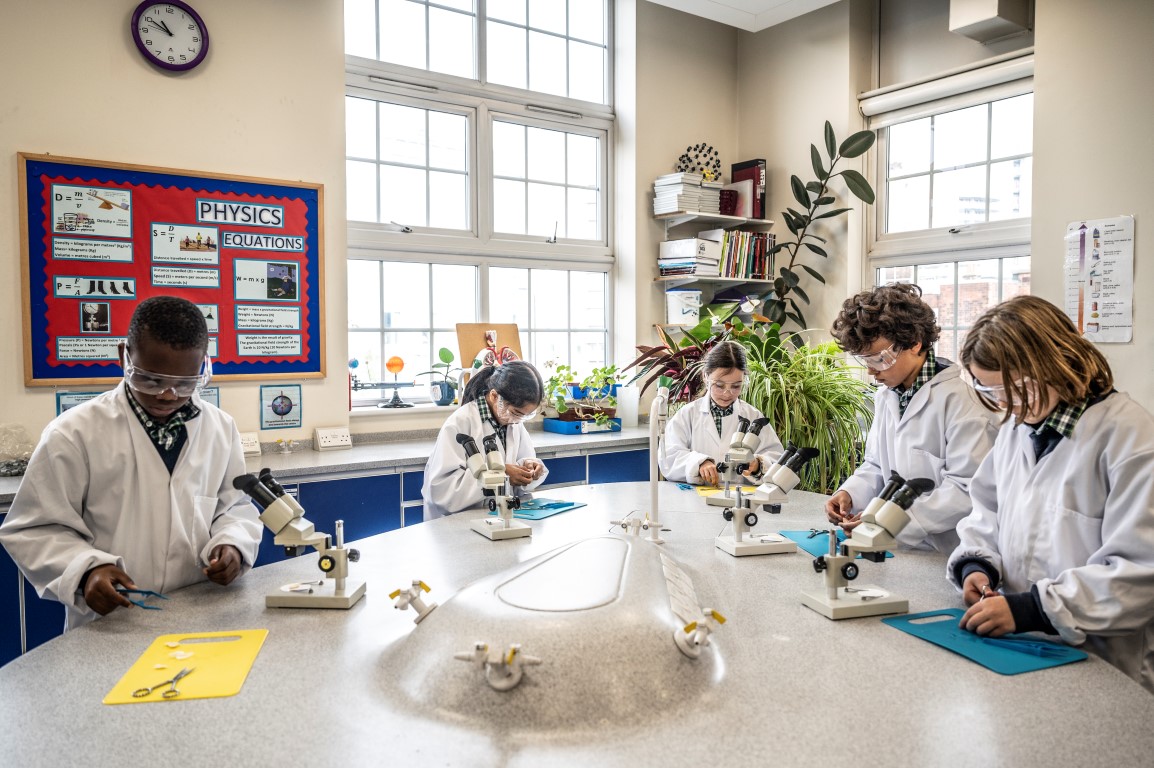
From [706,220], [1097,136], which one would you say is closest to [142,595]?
[1097,136]

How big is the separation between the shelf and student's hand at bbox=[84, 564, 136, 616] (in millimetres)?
4071

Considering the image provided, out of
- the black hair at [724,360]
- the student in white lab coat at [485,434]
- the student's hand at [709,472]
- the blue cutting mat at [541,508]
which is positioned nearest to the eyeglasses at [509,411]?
the student in white lab coat at [485,434]

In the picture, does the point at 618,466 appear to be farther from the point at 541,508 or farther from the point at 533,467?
the point at 541,508

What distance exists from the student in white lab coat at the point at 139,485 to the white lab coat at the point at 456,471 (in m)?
0.81

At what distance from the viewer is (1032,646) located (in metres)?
1.46

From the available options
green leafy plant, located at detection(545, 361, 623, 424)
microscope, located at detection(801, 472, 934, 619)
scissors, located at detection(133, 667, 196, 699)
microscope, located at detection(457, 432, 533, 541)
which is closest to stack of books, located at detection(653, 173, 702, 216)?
green leafy plant, located at detection(545, 361, 623, 424)

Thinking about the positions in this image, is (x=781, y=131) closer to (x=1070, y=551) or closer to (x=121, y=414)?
(x=1070, y=551)

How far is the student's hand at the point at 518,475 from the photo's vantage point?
8.86 feet

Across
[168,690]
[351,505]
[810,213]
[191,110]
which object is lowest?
[351,505]

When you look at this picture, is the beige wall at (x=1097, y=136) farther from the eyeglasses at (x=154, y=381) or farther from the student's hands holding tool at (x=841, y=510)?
the eyeglasses at (x=154, y=381)

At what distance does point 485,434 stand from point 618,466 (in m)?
1.80

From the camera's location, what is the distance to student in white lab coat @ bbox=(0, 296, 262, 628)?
1.71m

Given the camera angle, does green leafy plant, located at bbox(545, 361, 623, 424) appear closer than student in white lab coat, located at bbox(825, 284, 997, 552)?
No

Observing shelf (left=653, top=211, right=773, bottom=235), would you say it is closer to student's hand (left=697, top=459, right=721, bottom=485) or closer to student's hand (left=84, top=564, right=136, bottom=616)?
student's hand (left=697, top=459, right=721, bottom=485)
